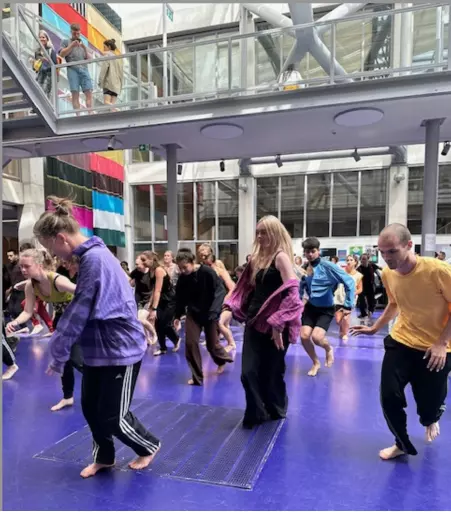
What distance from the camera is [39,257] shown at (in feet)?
11.8

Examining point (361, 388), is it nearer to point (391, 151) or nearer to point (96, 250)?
point (96, 250)

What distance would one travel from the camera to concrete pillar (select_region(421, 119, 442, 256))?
24.3 feet

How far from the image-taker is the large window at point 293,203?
15.2 m

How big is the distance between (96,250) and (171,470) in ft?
5.38

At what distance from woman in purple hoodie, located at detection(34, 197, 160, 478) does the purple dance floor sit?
1.39 ft

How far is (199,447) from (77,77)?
8.15 metres

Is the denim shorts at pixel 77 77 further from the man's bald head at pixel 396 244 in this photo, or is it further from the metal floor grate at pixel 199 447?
the man's bald head at pixel 396 244

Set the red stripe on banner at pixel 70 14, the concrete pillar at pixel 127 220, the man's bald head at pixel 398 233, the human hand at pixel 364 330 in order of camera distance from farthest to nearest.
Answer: the concrete pillar at pixel 127 220 < the red stripe on banner at pixel 70 14 < the human hand at pixel 364 330 < the man's bald head at pixel 398 233

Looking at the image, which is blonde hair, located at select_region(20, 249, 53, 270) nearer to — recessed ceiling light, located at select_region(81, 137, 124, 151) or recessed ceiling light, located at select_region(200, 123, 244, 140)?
recessed ceiling light, located at select_region(200, 123, 244, 140)

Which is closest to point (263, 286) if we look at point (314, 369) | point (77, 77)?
point (314, 369)

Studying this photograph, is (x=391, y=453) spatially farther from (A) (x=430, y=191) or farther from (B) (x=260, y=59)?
(B) (x=260, y=59)

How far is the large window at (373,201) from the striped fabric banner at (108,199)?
9.58 m

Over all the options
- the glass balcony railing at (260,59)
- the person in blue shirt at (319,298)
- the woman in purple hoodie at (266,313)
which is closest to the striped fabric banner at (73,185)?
the glass balcony railing at (260,59)

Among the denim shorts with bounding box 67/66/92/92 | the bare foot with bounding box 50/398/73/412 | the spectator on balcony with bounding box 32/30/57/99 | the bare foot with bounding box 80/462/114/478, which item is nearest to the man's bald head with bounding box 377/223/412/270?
the bare foot with bounding box 80/462/114/478
